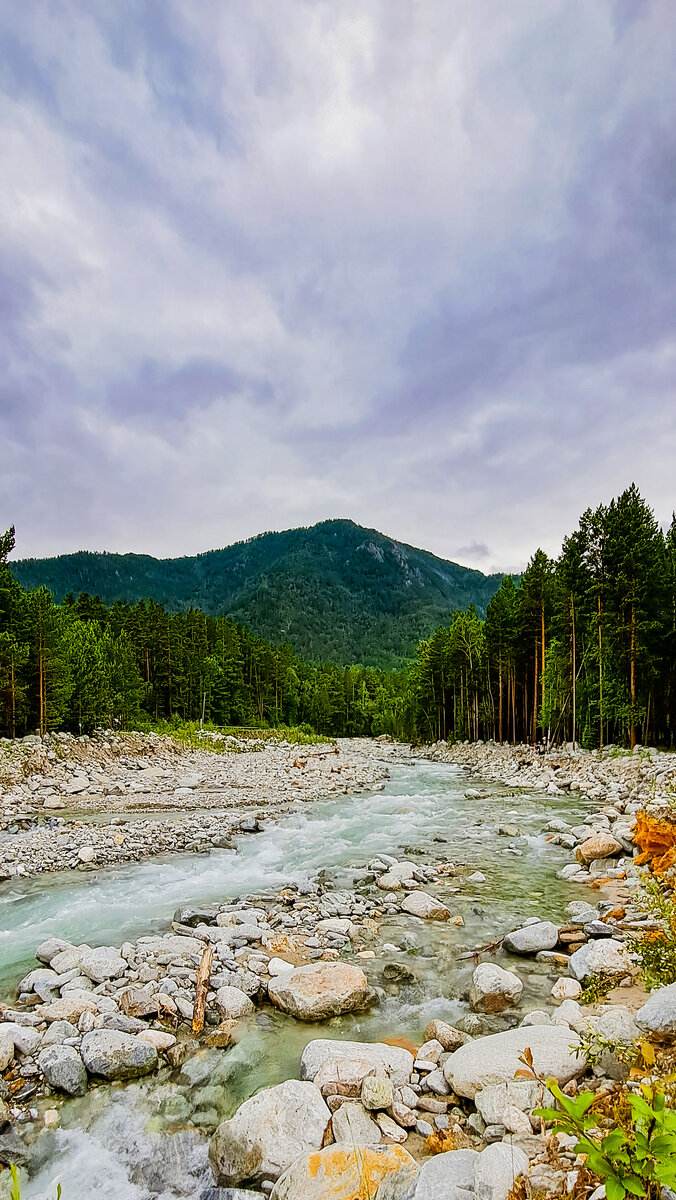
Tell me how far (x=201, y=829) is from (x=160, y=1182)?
12005 millimetres

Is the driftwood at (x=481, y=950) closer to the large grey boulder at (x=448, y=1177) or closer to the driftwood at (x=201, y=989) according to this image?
the driftwood at (x=201, y=989)

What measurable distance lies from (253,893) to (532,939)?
16.7ft

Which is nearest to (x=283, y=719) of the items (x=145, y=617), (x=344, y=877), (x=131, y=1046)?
(x=145, y=617)

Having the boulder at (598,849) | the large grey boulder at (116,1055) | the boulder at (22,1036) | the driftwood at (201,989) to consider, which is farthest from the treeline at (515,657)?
the boulder at (22,1036)

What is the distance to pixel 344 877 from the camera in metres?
11.5

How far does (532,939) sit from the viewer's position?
7.35 metres

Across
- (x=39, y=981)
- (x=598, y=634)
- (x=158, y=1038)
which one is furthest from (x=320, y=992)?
(x=598, y=634)

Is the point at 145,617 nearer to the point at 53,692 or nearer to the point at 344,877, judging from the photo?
the point at 53,692

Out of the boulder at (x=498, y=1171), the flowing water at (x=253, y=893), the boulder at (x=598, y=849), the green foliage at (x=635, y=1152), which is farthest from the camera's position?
the boulder at (x=598, y=849)

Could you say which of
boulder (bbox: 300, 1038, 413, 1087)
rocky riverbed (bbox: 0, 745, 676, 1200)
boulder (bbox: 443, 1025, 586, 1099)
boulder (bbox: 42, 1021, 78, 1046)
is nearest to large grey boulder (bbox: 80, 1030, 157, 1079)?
rocky riverbed (bbox: 0, 745, 676, 1200)

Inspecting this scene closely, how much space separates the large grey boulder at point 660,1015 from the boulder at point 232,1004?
3925 millimetres

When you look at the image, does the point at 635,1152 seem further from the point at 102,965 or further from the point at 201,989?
the point at 102,965

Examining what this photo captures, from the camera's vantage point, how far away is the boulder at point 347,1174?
3475mm

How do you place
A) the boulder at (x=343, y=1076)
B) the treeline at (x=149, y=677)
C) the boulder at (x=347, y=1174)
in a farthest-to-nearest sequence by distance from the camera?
1. the treeline at (x=149, y=677)
2. the boulder at (x=343, y=1076)
3. the boulder at (x=347, y=1174)
